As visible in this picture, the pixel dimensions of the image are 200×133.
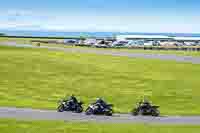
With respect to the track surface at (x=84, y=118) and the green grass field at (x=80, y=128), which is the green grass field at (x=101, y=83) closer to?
the track surface at (x=84, y=118)

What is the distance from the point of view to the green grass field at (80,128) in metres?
28.4

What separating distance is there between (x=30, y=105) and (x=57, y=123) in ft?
38.5

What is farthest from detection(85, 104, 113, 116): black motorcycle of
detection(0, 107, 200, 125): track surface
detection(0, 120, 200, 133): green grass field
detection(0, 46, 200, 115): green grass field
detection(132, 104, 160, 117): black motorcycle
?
detection(0, 46, 200, 115): green grass field

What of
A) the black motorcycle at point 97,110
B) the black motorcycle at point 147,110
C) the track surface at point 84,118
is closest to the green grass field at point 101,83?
the black motorcycle at point 147,110

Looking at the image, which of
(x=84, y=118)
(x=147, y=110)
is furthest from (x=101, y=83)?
(x=84, y=118)

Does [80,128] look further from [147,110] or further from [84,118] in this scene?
[147,110]

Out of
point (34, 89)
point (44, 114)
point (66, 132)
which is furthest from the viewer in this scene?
point (34, 89)

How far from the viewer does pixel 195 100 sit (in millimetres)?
47344

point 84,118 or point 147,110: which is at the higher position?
point 147,110

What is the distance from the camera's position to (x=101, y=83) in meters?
56.8

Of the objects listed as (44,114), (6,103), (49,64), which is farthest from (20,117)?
(49,64)

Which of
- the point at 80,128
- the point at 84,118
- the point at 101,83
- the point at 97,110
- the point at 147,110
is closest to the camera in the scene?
the point at 80,128

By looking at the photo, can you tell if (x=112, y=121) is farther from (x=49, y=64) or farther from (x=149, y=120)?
(x=49, y=64)

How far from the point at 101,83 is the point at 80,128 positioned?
27.8 metres
